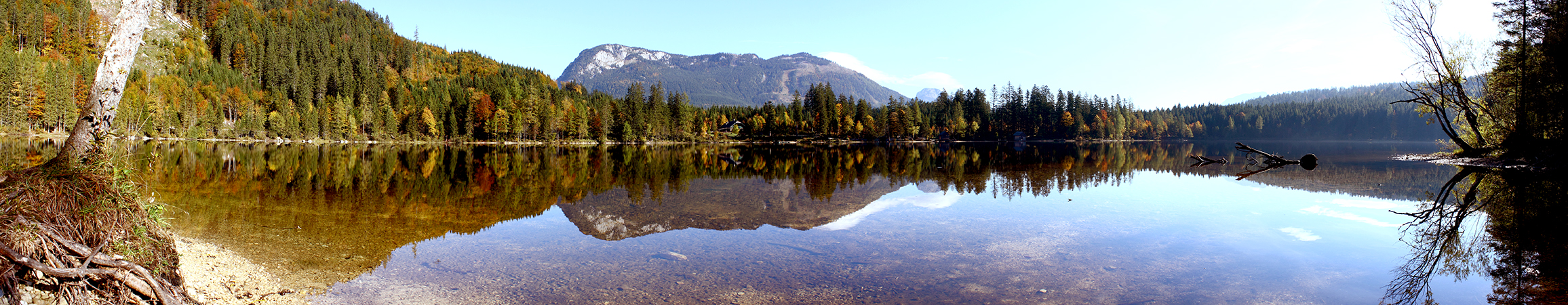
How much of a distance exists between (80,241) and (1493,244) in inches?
715

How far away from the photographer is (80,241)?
16.8 ft

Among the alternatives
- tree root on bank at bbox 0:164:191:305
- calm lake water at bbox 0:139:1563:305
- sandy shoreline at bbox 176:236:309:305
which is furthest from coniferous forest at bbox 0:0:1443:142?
tree root on bank at bbox 0:164:191:305

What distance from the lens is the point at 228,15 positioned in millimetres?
→ 129375

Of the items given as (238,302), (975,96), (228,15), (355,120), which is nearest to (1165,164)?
(238,302)

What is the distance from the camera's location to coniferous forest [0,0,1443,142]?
81.8 metres

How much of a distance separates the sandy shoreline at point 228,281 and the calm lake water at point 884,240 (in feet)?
0.80

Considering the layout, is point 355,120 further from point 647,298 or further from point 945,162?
point 647,298

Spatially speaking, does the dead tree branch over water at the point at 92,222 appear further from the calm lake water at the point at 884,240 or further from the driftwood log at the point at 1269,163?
the driftwood log at the point at 1269,163

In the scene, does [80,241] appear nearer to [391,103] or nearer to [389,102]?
[389,102]

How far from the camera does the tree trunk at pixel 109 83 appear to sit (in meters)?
5.64

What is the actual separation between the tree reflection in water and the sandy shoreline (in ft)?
42.3

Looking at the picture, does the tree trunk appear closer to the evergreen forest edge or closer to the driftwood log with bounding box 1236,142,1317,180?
the driftwood log with bounding box 1236,142,1317,180

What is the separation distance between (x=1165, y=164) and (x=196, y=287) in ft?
143

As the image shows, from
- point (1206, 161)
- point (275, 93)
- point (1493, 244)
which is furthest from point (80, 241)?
point (275, 93)
